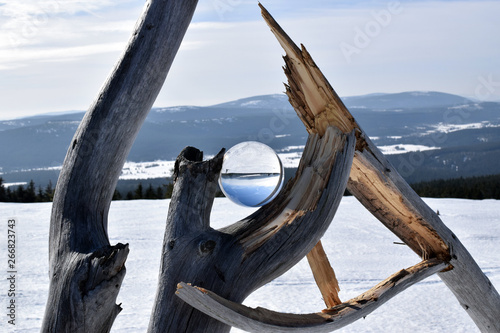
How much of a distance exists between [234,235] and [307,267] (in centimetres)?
400

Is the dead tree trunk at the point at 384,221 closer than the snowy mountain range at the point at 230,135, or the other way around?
the dead tree trunk at the point at 384,221

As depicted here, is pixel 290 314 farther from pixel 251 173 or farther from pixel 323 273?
pixel 323 273

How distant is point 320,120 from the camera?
205cm

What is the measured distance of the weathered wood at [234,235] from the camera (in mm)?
1714

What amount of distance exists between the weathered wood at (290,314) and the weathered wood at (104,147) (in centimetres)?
50

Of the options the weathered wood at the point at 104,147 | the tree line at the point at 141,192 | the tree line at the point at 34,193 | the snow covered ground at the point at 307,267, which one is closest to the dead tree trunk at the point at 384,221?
the weathered wood at the point at 104,147

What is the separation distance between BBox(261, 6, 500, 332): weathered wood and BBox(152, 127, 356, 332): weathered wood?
147mm

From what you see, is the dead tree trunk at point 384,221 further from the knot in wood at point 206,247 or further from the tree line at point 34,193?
the tree line at point 34,193

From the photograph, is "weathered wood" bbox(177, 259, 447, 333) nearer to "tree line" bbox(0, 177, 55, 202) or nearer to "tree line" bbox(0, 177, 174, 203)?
"tree line" bbox(0, 177, 174, 203)

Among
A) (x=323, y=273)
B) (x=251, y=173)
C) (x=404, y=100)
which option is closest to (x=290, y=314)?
(x=251, y=173)

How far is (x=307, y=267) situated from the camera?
5.64 m

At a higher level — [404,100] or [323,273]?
[404,100]

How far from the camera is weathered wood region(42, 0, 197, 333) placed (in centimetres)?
191

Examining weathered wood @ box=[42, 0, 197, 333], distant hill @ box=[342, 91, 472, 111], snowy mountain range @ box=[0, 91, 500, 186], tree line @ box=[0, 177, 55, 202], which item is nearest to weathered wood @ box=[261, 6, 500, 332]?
weathered wood @ box=[42, 0, 197, 333]
